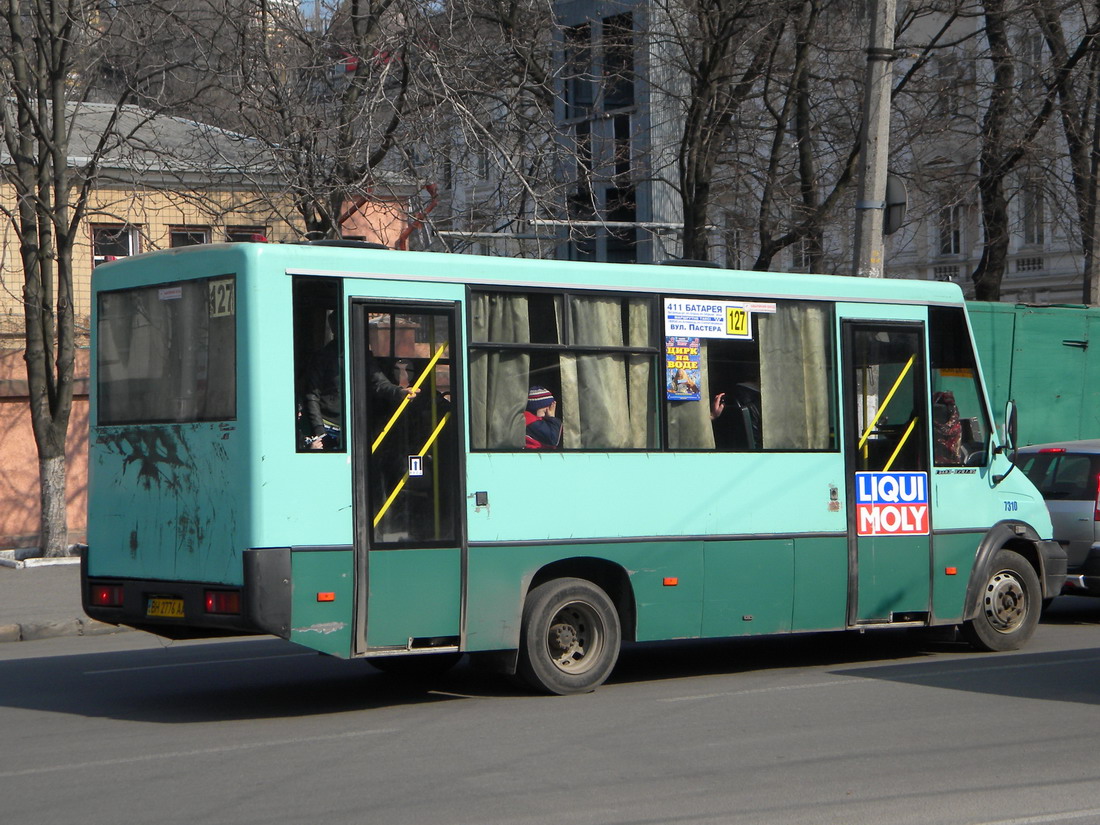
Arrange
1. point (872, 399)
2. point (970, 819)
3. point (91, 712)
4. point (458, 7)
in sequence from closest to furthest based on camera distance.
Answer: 1. point (970, 819)
2. point (91, 712)
3. point (872, 399)
4. point (458, 7)

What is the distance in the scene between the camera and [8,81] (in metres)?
17.9

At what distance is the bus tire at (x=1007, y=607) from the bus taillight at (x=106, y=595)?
623 cm

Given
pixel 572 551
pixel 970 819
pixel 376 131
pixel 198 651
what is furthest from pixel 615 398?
pixel 376 131

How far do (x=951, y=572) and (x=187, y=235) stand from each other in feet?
52.3

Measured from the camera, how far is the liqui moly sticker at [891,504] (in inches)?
403

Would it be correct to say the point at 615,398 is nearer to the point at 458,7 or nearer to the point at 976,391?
the point at 976,391

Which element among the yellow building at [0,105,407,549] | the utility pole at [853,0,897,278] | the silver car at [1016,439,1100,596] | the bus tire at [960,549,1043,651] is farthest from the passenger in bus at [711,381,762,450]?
the yellow building at [0,105,407,549]

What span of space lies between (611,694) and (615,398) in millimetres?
1929

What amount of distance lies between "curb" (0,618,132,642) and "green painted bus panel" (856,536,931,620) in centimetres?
673

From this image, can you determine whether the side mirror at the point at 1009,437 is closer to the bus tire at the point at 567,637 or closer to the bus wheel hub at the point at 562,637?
the bus tire at the point at 567,637

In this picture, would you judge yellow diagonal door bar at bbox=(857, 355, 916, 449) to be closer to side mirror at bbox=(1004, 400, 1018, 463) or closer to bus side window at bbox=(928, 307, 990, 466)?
bus side window at bbox=(928, 307, 990, 466)

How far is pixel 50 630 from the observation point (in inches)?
521

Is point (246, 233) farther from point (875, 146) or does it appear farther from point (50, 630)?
point (875, 146)

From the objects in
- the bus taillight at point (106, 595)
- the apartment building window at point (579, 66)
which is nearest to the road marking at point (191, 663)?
the bus taillight at point (106, 595)
